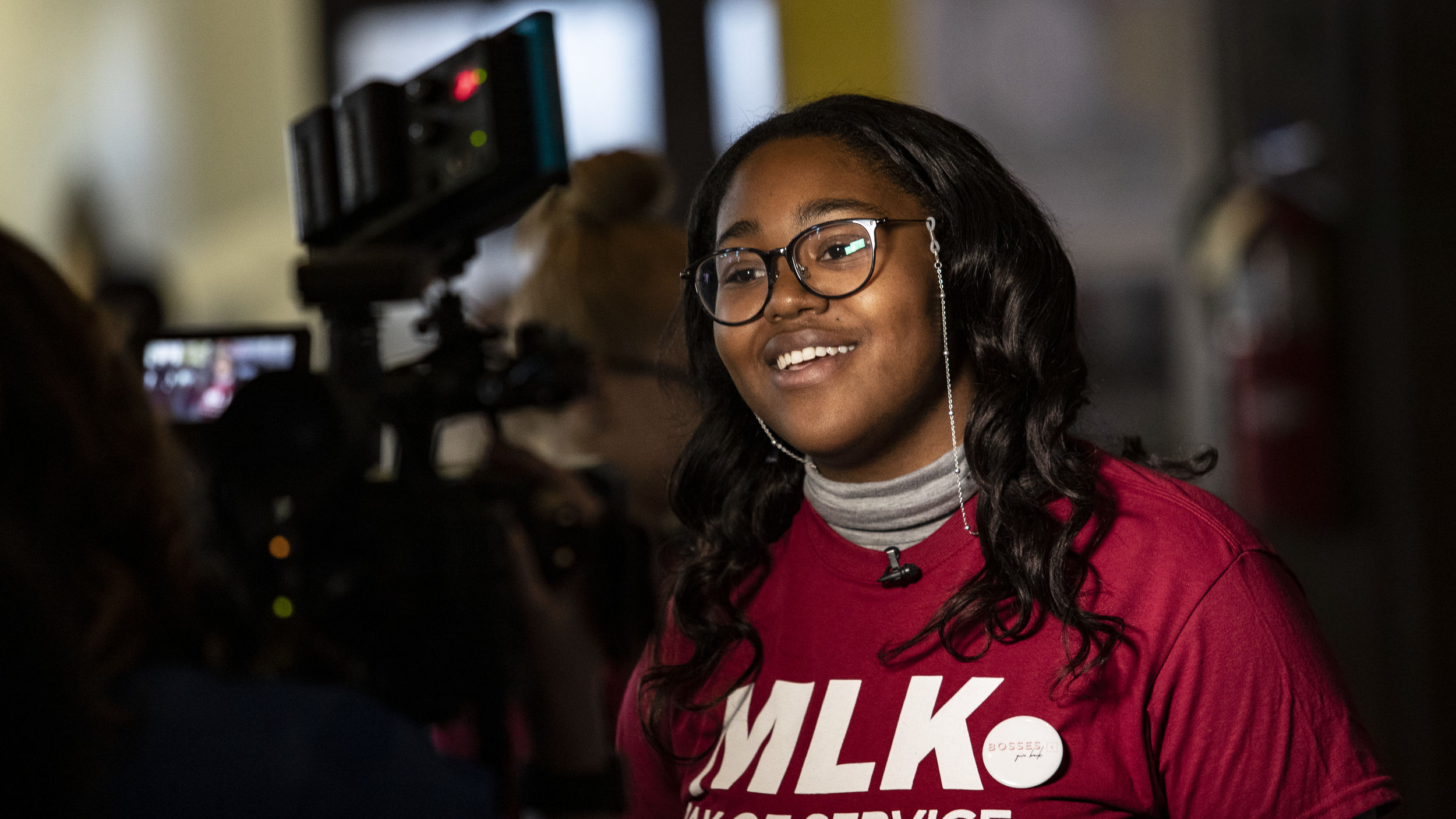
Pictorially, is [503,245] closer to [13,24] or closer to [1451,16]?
[13,24]

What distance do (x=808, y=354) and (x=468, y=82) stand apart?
47cm

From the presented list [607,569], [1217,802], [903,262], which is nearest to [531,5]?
[607,569]

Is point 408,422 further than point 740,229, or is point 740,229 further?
point 408,422

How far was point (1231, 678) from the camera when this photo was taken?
843 millimetres

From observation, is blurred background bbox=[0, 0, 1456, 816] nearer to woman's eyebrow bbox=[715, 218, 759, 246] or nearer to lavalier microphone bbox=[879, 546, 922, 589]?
woman's eyebrow bbox=[715, 218, 759, 246]

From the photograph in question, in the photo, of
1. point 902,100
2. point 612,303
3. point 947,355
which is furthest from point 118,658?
point 902,100

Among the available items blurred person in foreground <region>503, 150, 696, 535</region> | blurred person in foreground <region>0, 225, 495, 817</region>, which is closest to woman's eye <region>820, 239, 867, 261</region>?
blurred person in foreground <region>0, 225, 495, 817</region>

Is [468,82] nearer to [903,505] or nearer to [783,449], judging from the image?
[783,449]

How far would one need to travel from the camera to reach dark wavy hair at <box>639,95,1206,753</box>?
3.03 ft

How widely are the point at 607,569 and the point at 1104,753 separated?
0.65 m

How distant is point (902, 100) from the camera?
14.9 feet

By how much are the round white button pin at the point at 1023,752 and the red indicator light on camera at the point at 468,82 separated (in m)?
0.74

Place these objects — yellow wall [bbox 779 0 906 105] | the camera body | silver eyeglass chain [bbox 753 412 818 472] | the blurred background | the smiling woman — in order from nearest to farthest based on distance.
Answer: the smiling woman
silver eyeglass chain [bbox 753 412 818 472]
the camera body
the blurred background
yellow wall [bbox 779 0 906 105]

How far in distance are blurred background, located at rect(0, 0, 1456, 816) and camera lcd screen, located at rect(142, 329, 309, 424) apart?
232cm
